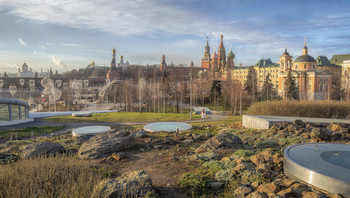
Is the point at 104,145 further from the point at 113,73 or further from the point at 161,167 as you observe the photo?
the point at 113,73

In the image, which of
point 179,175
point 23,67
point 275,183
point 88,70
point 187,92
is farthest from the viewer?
point 88,70

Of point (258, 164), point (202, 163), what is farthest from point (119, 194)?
point (258, 164)

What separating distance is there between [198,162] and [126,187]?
311 cm

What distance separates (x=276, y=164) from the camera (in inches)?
265

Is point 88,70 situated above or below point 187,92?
above

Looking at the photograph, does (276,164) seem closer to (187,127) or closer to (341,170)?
(341,170)

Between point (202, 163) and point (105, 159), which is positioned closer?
point (202, 163)

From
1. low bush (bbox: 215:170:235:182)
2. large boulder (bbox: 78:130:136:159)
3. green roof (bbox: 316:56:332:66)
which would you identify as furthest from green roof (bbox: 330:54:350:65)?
low bush (bbox: 215:170:235:182)

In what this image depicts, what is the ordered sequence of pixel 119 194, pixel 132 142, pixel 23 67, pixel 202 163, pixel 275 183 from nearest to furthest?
pixel 119 194, pixel 275 183, pixel 202 163, pixel 132 142, pixel 23 67

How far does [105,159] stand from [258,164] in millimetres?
5002

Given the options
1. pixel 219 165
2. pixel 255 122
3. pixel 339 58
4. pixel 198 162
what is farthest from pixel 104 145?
pixel 339 58

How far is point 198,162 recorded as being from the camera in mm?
7715

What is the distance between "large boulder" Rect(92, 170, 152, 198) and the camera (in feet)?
16.0

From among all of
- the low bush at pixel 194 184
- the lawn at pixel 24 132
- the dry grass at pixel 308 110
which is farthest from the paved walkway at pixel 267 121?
the lawn at pixel 24 132
